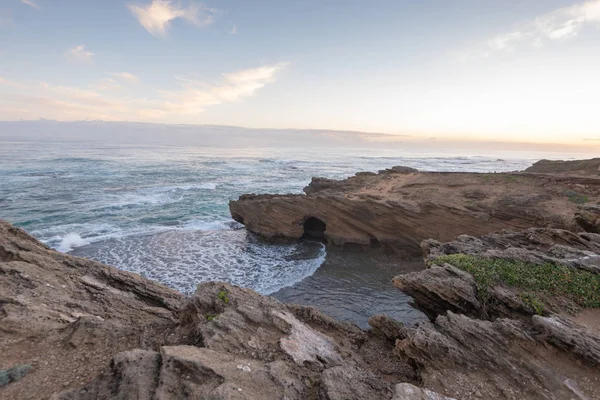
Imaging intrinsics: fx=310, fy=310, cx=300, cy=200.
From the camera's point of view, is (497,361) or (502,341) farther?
(502,341)

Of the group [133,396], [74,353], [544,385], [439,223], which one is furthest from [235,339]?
[439,223]

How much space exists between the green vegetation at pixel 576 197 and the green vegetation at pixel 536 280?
10369 millimetres

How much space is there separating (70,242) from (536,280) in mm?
24294

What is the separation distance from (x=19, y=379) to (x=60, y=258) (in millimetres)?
4906

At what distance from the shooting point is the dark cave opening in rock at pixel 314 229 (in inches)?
917

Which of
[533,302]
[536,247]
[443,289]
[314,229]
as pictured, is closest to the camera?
[533,302]

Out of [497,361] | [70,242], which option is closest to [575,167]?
[497,361]

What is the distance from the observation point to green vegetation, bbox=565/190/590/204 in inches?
635

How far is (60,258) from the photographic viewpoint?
9141 millimetres

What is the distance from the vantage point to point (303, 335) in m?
6.36

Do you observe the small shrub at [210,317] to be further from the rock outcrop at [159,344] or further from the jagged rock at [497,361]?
the jagged rock at [497,361]

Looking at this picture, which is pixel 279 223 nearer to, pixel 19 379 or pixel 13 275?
pixel 13 275

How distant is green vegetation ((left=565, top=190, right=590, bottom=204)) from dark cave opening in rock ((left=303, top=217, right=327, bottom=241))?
47.6 ft

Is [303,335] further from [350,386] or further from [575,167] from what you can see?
[575,167]
